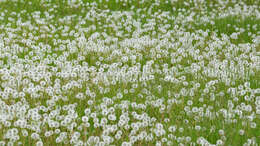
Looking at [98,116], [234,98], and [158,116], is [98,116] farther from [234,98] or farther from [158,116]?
[234,98]

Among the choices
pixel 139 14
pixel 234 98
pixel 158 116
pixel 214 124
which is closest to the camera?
pixel 214 124

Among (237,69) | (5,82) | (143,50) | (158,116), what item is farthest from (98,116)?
(143,50)

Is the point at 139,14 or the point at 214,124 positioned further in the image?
the point at 139,14

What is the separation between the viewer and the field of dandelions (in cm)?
621

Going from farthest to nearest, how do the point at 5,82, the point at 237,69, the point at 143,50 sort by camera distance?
the point at 143,50
the point at 237,69
the point at 5,82

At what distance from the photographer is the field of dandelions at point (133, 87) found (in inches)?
245

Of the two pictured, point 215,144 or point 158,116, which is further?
point 158,116

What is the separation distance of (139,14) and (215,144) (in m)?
9.94

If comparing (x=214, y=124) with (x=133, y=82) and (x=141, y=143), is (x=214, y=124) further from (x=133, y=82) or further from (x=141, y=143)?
(x=133, y=82)

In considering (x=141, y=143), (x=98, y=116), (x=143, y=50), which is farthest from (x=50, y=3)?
(x=141, y=143)

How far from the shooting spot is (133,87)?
8.25 m

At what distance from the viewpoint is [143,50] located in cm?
1130

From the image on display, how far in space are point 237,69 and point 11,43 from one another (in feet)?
20.1

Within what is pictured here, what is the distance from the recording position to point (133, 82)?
8547mm
